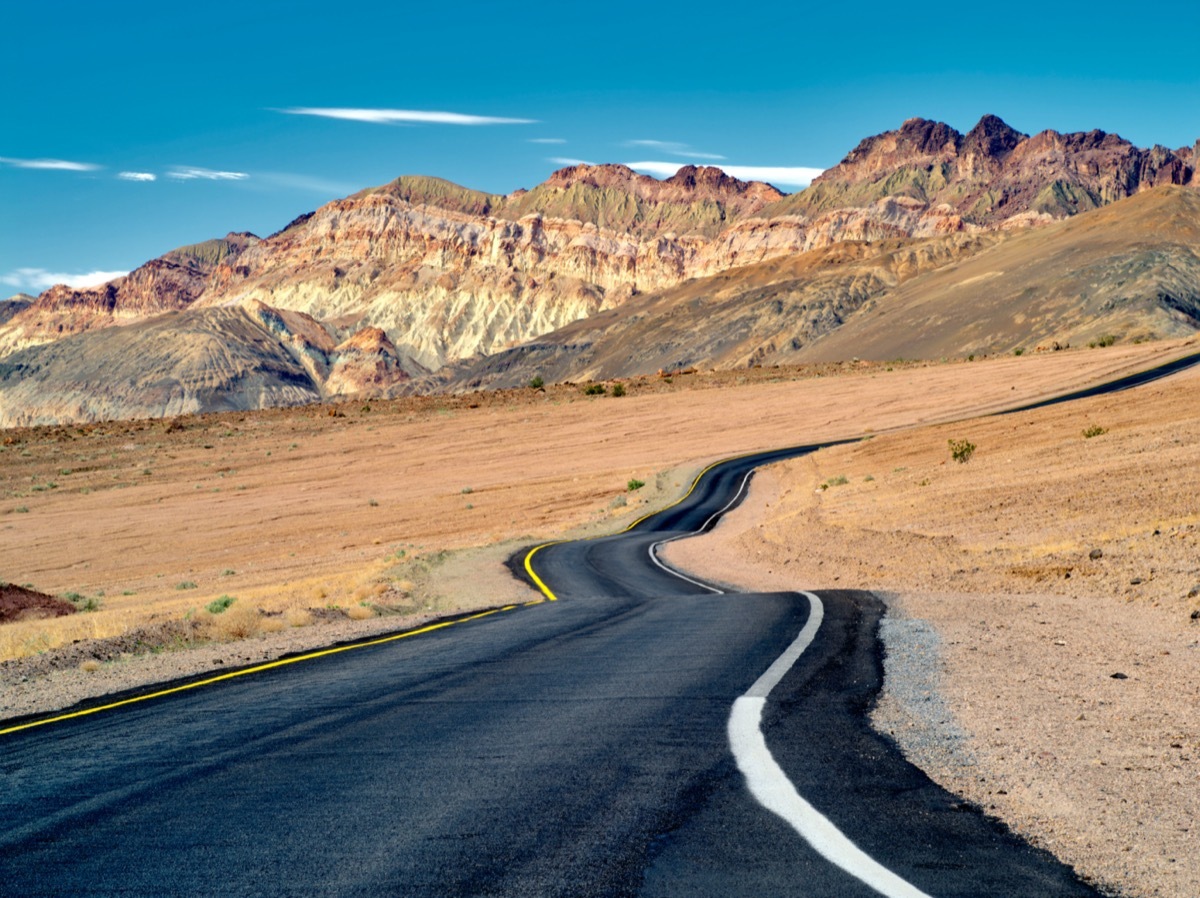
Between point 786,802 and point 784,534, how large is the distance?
28.6m

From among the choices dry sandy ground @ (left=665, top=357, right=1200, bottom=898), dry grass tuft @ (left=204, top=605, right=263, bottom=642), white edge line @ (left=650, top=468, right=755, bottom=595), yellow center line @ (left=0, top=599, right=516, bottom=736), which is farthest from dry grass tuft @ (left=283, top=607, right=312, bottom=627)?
dry sandy ground @ (left=665, top=357, right=1200, bottom=898)

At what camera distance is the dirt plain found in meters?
7.03

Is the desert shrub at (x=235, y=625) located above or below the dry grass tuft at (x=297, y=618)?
above

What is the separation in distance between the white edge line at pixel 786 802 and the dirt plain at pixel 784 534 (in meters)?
0.95

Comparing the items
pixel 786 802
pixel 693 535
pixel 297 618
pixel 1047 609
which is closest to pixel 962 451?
pixel 693 535

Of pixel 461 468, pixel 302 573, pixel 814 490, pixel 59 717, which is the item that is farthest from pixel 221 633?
pixel 461 468

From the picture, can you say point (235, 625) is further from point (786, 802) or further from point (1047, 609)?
point (786, 802)

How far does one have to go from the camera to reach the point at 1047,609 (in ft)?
47.1

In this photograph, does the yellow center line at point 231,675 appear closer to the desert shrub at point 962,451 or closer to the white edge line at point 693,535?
the white edge line at point 693,535

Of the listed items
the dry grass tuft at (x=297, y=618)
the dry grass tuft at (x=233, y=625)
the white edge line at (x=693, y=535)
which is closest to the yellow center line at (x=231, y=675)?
the dry grass tuft at (x=297, y=618)

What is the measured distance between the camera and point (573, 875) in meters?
4.51

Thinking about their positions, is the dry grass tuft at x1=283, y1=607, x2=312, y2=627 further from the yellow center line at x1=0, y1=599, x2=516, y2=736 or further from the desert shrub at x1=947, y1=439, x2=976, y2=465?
the desert shrub at x1=947, y1=439, x2=976, y2=465

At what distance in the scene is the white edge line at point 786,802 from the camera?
4410 mm

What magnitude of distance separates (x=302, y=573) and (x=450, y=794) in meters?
29.7
